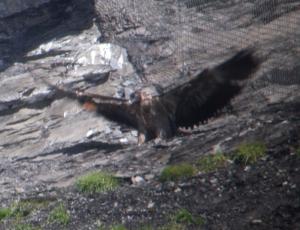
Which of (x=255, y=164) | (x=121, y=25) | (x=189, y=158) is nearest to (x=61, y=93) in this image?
(x=121, y=25)

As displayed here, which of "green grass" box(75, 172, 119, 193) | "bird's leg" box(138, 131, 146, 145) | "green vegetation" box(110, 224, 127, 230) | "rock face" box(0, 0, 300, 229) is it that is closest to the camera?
"green vegetation" box(110, 224, 127, 230)

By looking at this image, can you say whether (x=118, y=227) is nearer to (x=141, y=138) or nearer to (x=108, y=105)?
(x=141, y=138)

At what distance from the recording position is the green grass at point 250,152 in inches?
352

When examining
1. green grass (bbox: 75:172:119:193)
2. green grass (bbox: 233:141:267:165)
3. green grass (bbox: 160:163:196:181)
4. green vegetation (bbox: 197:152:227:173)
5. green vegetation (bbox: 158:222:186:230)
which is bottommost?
green grass (bbox: 75:172:119:193)

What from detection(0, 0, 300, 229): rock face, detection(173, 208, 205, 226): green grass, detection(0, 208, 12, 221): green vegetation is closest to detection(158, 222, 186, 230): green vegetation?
detection(173, 208, 205, 226): green grass

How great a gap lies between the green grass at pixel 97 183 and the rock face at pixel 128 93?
18 cm

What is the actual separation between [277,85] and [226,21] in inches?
64.9

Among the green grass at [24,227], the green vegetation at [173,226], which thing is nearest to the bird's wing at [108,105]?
the green grass at [24,227]

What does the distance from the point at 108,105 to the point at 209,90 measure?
1.72 m

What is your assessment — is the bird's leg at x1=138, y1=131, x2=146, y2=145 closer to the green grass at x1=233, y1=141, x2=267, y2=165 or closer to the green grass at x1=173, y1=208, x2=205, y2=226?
the green grass at x1=233, y1=141, x2=267, y2=165

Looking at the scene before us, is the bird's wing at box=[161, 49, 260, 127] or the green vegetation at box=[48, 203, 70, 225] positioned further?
the bird's wing at box=[161, 49, 260, 127]

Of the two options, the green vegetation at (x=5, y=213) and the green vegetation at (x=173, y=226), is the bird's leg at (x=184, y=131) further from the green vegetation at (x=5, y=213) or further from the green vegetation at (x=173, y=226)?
the green vegetation at (x=173, y=226)

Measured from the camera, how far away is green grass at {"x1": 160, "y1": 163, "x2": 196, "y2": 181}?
9328 millimetres

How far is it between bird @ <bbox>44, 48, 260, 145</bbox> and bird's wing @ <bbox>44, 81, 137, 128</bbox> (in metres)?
0.02
